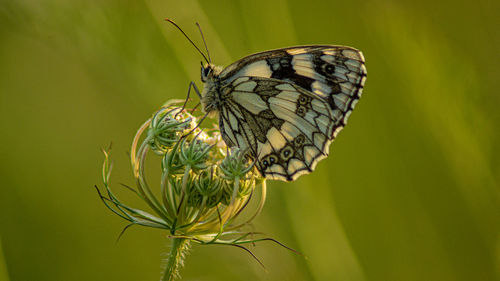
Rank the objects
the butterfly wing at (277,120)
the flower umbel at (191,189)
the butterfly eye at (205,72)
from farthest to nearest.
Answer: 1. the butterfly eye at (205,72)
2. the butterfly wing at (277,120)
3. the flower umbel at (191,189)

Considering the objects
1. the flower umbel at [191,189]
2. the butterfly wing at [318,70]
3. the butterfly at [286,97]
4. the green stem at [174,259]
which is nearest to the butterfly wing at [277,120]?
the butterfly at [286,97]

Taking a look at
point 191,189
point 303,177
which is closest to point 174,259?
point 191,189

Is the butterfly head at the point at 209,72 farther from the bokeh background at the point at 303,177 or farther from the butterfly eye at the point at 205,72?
the bokeh background at the point at 303,177

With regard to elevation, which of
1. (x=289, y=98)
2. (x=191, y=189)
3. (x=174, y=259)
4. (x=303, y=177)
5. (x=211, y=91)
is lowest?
(x=303, y=177)

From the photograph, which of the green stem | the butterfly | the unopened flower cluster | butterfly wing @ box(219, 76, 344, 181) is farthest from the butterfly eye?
the green stem

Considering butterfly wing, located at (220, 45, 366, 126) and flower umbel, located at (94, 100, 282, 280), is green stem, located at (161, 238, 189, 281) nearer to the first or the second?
flower umbel, located at (94, 100, 282, 280)

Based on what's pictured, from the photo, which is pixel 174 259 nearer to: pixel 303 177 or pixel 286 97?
pixel 303 177
